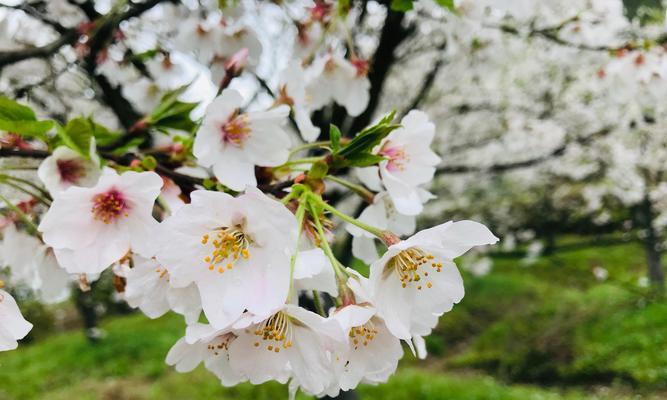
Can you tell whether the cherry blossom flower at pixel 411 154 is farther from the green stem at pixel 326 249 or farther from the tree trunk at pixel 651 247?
the tree trunk at pixel 651 247

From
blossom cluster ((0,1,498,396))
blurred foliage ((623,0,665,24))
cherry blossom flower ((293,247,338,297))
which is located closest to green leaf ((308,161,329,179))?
blossom cluster ((0,1,498,396))

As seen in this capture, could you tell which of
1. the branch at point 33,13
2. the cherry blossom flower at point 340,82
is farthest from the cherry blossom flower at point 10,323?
the branch at point 33,13

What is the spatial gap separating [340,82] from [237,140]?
670mm

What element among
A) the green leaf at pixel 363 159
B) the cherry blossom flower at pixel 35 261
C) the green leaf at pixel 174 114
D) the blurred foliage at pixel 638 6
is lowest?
the cherry blossom flower at pixel 35 261

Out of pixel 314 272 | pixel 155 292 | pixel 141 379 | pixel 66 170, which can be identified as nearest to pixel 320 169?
pixel 314 272

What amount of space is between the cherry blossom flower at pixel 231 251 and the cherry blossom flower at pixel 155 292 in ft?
0.11

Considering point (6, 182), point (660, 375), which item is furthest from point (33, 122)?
point (660, 375)

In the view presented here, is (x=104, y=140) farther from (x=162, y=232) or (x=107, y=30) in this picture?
(x=107, y=30)

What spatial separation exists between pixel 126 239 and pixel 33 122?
8.1 inches

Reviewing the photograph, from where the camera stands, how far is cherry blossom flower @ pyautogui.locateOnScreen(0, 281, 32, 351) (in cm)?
68

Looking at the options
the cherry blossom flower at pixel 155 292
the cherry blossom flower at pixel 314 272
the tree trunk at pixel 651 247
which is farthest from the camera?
the tree trunk at pixel 651 247

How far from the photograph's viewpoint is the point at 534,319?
8211mm

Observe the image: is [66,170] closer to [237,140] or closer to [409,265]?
[237,140]

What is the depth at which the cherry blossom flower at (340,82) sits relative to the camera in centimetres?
146
